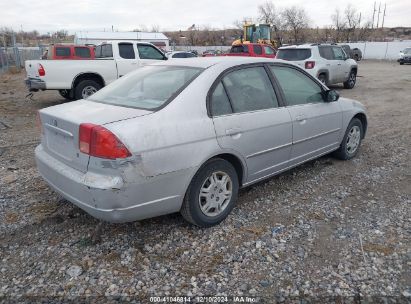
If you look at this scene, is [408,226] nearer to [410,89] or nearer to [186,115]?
[186,115]

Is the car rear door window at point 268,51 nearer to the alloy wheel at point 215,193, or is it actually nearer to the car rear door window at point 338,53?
the car rear door window at point 338,53

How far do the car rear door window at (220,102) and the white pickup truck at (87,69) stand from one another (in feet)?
25.4

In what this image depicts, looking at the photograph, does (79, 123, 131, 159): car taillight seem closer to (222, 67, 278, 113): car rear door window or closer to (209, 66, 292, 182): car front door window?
(209, 66, 292, 182): car front door window

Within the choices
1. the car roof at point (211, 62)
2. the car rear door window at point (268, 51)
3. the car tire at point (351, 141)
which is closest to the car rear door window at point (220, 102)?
the car roof at point (211, 62)

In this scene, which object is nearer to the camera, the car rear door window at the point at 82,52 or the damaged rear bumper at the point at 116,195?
the damaged rear bumper at the point at 116,195

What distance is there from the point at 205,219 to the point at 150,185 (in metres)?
0.78

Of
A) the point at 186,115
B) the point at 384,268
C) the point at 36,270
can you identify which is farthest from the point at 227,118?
the point at 36,270

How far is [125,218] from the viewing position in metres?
2.86

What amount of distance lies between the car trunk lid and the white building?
31334 mm

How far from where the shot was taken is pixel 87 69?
1023 centimetres

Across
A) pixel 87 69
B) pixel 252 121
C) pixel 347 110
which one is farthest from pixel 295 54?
pixel 252 121

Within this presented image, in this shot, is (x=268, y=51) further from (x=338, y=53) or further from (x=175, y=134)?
(x=175, y=134)

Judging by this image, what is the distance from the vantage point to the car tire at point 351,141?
5.20 m

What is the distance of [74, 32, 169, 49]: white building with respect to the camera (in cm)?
3350
